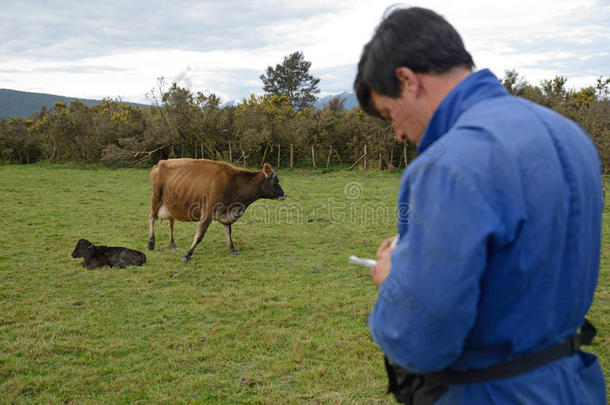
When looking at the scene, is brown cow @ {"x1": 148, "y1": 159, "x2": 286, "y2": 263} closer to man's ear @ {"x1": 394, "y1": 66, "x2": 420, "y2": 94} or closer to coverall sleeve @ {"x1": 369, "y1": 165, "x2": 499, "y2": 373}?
man's ear @ {"x1": 394, "y1": 66, "x2": 420, "y2": 94}

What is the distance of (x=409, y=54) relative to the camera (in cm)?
140

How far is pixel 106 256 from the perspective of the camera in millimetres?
8297

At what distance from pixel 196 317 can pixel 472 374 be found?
5194 millimetres

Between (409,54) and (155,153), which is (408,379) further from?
(155,153)

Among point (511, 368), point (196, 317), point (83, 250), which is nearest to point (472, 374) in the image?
point (511, 368)

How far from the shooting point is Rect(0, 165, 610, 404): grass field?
4.33m

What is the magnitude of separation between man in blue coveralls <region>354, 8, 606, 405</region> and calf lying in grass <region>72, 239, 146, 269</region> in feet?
25.0

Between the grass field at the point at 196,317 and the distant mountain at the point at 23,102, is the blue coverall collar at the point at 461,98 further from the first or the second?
the distant mountain at the point at 23,102

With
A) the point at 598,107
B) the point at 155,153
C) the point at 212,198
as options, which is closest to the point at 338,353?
the point at 212,198

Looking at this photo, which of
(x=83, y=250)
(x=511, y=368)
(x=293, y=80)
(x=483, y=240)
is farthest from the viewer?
(x=293, y=80)

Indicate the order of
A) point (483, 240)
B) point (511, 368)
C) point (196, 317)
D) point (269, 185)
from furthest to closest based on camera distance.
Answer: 1. point (269, 185)
2. point (196, 317)
3. point (511, 368)
4. point (483, 240)

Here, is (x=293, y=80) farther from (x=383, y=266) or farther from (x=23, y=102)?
(x=23, y=102)

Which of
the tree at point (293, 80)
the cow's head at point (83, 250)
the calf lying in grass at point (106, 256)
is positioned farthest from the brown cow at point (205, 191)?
the tree at point (293, 80)

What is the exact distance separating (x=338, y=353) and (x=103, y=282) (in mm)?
4289
